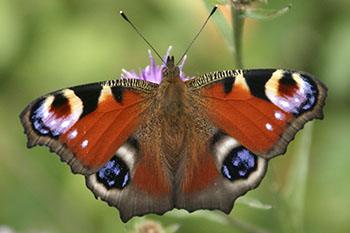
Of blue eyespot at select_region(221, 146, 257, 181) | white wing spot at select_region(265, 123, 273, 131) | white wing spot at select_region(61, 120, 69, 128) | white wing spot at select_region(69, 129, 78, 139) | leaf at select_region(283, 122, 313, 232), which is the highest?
white wing spot at select_region(61, 120, 69, 128)

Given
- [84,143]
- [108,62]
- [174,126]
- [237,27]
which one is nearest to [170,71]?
[174,126]

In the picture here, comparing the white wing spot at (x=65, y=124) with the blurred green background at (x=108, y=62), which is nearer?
the white wing spot at (x=65, y=124)

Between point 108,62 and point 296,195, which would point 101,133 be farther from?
point 108,62

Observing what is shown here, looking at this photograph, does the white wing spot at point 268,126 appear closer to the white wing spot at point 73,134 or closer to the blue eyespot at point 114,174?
the blue eyespot at point 114,174

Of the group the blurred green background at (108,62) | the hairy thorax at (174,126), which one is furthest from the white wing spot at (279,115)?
the blurred green background at (108,62)

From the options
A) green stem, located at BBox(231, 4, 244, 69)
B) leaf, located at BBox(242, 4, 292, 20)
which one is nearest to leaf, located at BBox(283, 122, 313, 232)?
green stem, located at BBox(231, 4, 244, 69)

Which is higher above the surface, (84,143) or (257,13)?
(84,143)

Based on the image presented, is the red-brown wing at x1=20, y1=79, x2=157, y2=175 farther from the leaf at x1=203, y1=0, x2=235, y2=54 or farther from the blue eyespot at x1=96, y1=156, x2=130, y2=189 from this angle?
the leaf at x1=203, y1=0, x2=235, y2=54

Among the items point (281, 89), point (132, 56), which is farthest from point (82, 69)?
point (281, 89)
